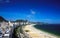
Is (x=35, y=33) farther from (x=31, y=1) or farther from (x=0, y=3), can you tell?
(x=0, y=3)

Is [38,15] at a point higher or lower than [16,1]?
lower

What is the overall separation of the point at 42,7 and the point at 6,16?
108 centimetres

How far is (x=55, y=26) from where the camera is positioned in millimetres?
5746

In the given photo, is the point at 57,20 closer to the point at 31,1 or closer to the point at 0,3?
the point at 31,1

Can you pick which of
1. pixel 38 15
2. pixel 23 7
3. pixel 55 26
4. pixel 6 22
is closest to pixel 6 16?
pixel 6 22

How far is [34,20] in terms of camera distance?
18.8ft

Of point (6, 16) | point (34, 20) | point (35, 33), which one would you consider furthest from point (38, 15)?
point (6, 16)

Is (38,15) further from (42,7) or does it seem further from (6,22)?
(6,22)

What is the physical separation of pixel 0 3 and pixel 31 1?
0.90 meters

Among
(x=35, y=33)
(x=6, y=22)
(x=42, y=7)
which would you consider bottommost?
(x=35, y=33)

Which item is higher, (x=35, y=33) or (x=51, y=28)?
(x=51, y=28)

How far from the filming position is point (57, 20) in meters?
5.77

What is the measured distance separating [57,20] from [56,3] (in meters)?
0.50

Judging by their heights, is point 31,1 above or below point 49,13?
above
